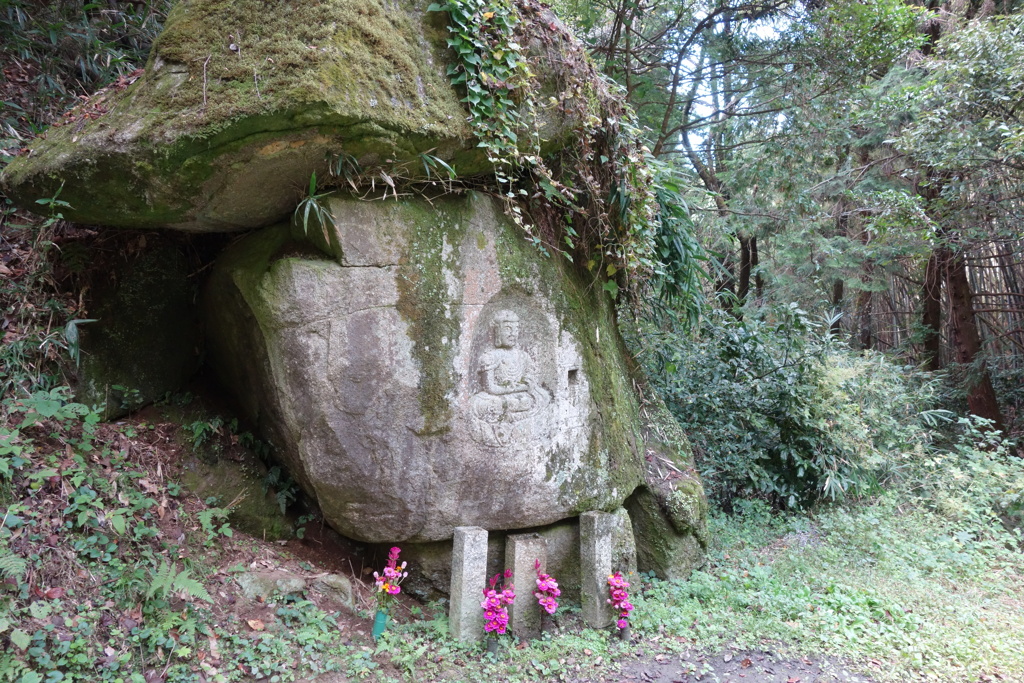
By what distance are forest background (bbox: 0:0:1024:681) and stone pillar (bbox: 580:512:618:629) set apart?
0.54m

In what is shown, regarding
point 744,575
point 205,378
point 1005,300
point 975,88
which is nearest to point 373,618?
point 205,378

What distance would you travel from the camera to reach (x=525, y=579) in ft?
13.7

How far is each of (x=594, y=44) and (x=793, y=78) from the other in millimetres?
2807

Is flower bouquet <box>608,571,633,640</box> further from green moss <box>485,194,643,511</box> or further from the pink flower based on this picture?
green moss <box>485,194,643,511</box>

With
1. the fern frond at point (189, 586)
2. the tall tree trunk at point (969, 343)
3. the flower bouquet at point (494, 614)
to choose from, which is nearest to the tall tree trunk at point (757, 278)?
the tall tree trunk at point (969, 343)

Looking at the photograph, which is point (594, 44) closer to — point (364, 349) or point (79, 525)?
point (364, 349)

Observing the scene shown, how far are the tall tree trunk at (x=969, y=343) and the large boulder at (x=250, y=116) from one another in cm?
846

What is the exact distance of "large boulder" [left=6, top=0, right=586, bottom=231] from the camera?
3098mm

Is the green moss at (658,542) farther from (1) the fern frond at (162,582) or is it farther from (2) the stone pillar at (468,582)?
(1) the fern frond at (162,582)

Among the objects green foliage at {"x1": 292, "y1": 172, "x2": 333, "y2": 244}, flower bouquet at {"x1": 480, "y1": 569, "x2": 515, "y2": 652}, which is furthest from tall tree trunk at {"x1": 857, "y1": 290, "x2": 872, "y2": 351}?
green foliage at {"x1": 292, "y1": 172, "x2": 333, "y2": 244}

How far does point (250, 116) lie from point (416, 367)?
163cm

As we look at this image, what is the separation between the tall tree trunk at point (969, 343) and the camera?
905cm

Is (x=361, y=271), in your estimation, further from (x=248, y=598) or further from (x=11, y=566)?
(x=11, y=566)

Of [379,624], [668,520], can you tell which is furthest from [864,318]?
[379,624]
